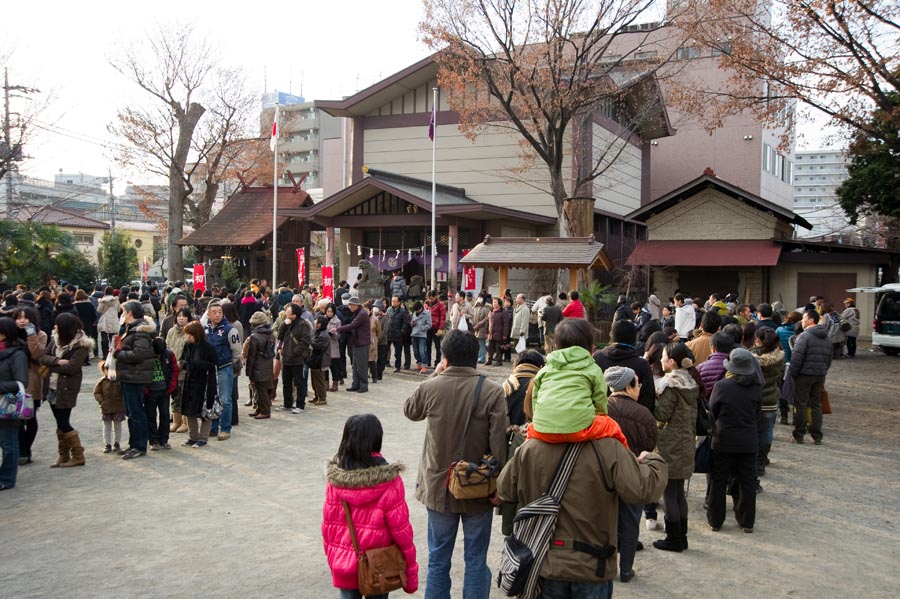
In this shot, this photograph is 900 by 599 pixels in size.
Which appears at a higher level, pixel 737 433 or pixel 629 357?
pixel 629 357

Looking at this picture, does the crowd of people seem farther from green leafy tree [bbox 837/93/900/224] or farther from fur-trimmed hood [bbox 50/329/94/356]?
green leafy tree [bbox 837/93/900/224]

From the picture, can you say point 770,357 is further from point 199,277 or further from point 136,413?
point 199,277

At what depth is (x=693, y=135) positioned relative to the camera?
38.6 m

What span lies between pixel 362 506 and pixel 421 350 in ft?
39.5

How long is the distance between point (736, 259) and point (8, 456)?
22505 mm

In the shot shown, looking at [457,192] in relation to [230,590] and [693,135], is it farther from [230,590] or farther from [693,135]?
[230,590]

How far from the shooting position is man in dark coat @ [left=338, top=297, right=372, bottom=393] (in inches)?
492

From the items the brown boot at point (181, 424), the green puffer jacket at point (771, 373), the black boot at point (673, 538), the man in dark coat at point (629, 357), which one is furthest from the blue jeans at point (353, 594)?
the brown boot at point (181, 424)

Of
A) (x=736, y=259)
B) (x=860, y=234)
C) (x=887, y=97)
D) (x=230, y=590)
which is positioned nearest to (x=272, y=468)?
(x=230, y=590)

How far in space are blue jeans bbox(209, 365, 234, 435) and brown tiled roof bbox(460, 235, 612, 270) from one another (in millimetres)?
9713

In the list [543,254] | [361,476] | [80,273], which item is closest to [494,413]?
[361,476]

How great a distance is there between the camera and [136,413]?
8.12 m

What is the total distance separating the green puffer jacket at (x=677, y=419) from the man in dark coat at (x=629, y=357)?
0.36 ft

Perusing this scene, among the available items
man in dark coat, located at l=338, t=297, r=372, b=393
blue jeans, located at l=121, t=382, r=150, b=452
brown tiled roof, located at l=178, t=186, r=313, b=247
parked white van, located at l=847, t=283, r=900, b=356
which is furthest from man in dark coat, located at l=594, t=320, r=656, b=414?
brown tiled roof, located at l=178, t=186, r=313, b=247
